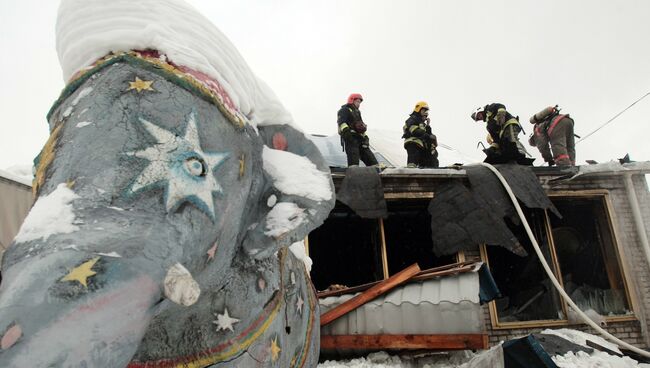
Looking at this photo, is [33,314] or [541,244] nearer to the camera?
[33,314]

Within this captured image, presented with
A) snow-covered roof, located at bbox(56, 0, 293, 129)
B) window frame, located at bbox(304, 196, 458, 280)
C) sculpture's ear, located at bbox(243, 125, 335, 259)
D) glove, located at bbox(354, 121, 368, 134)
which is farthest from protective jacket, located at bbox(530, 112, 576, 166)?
snow-covered roof, located at bbox(56, 0, 293, 129)

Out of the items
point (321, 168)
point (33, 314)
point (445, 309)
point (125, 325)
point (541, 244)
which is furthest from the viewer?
Result: point (541, 244)

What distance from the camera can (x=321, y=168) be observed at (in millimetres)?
2146

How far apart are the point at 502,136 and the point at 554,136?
5.17ft

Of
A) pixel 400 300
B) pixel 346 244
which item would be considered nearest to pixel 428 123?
pixel 346 244

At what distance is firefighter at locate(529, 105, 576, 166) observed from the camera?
9.30 meters

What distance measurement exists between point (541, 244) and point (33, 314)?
8011 millimetres

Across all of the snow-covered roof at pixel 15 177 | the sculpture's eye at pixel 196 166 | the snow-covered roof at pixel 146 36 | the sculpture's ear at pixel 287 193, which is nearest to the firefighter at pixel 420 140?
the snow-covered roof at pixel 15 177

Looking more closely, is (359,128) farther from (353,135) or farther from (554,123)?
(554,123)

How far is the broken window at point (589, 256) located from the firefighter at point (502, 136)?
2.90 feet

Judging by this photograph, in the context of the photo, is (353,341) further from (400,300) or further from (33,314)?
(33,314)

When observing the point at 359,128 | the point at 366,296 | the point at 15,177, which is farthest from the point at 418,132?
the point at 15,177

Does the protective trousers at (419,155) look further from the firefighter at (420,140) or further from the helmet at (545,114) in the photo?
the helmet at (545,114)

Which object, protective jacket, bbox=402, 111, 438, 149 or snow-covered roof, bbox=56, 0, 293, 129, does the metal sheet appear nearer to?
snow-covered roof, bbox=56, 0, 293, 129
